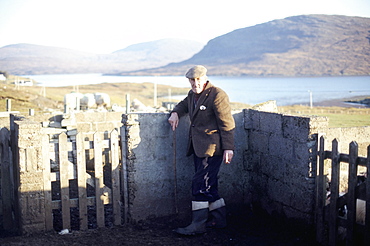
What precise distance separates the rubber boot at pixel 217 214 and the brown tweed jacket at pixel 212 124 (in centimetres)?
76

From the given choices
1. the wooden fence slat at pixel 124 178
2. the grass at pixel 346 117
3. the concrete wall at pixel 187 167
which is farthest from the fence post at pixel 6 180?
the grass at pixel 346 117

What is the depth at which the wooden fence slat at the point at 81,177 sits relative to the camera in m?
5.77

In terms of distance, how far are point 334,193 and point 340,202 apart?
0.45 ft

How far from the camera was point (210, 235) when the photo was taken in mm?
5766

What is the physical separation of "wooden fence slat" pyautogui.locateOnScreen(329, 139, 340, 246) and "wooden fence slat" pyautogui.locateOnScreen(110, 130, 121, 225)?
2965 mm

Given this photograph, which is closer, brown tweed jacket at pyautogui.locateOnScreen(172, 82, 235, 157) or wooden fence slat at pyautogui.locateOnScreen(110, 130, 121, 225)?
brown tweed jacket at pyautogui.locateOnScreen(172, 82, 235, 157)

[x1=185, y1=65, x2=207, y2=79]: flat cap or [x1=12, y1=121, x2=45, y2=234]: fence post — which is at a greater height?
[x1=185, y1=65, x2=207, y2=79]: flat cap

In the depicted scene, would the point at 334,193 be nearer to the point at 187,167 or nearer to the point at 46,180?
the point at 187,167

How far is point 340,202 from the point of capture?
5.10 metres

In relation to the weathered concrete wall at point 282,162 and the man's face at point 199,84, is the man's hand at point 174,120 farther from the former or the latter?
the weathered concrete wall at point 282,162

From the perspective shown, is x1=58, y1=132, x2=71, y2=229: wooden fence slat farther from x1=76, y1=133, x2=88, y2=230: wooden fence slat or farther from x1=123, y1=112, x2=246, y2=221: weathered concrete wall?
x1=123, y1=112, x2=246, y2=221: weathered concrete wall

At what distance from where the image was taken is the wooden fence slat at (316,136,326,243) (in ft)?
17.5

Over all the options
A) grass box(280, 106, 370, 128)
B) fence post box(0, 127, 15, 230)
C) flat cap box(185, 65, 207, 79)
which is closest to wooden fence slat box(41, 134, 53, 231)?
fence post box(0, 127, 15, 230)

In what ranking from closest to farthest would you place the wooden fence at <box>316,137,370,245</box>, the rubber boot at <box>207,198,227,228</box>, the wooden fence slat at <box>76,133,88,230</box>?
the wooden fence at <box>316,137,370,245</box> → the wooden fence slat at <box>76,133,88,230</box> → the rubber boot at <box>207,198,227,228</box>
